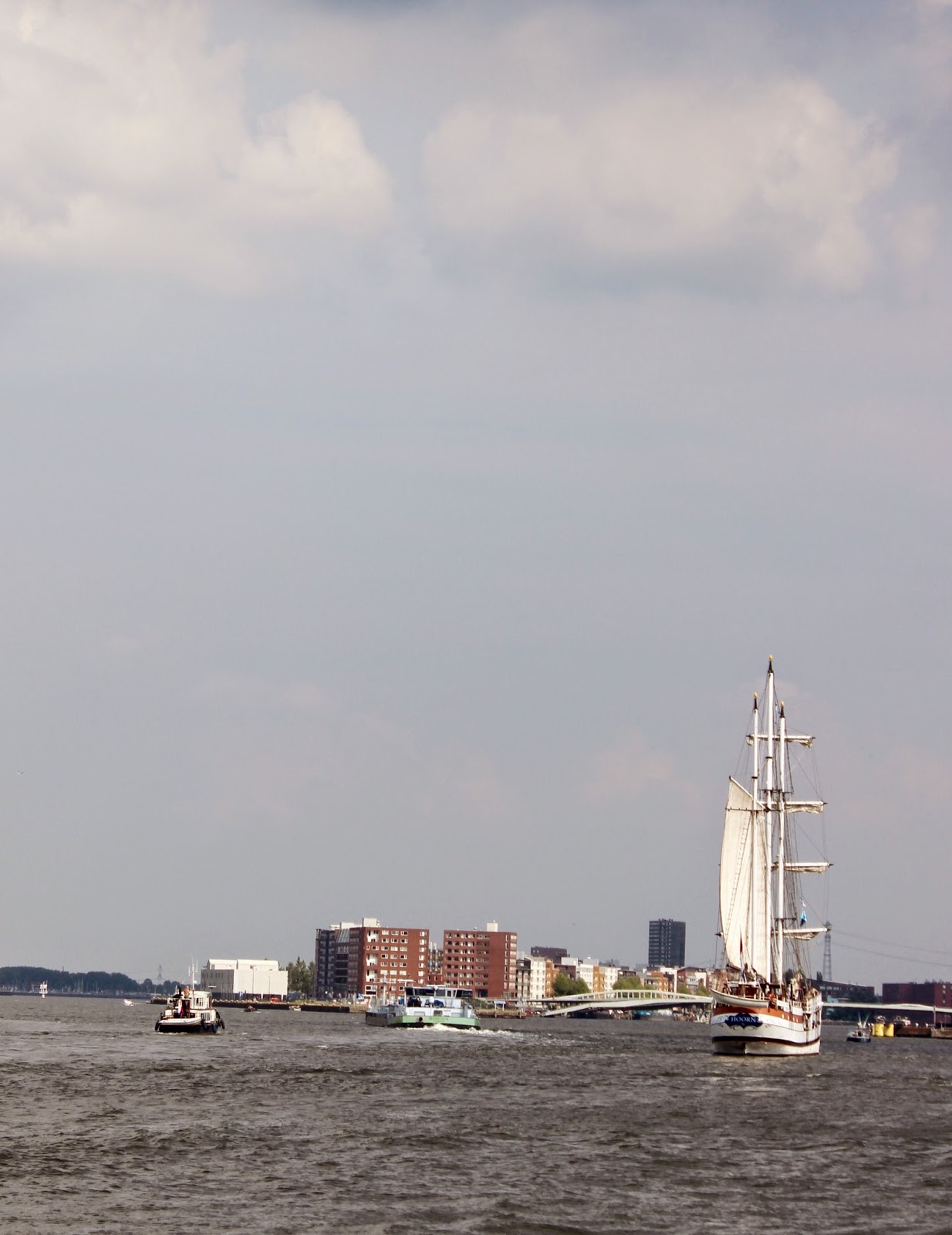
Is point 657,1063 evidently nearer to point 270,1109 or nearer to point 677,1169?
point 270,1109

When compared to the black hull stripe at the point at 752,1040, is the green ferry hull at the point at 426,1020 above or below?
below

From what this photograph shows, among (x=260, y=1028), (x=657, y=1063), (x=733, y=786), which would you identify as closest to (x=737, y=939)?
(x=733, y=786)

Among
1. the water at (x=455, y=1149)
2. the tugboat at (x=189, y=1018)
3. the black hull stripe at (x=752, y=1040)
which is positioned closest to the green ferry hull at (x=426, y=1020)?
the tugboat at (x=189, y=1018)

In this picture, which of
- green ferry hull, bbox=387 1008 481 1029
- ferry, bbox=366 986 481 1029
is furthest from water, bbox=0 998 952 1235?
ferry, bbox=366 986 481 1029

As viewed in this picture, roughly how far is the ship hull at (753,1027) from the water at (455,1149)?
Answer: 19497 mm

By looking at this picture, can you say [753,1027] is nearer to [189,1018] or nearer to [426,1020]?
[189,1018]

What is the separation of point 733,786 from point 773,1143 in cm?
9632

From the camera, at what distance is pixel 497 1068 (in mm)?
99750

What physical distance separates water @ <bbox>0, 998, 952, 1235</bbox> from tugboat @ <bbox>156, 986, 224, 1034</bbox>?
40312 mm

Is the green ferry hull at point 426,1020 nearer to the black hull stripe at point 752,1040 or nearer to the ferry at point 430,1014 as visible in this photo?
the ferry at point 430,1014

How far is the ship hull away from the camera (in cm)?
12175

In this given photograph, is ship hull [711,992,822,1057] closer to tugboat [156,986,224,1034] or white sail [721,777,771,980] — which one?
white sail [721,777,771,980]

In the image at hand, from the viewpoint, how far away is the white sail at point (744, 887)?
146m

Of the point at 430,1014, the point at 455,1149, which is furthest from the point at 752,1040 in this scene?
the point at 430,1014
